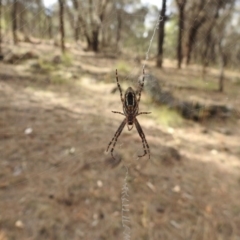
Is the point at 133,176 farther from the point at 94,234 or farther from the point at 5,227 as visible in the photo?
the point at 5,227

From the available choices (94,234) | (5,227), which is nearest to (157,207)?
(94,234)

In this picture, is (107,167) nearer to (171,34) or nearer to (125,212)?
(125,212)

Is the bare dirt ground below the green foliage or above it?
below

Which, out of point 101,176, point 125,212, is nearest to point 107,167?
point 101,176

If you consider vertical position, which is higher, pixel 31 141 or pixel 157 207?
pixel 31 141

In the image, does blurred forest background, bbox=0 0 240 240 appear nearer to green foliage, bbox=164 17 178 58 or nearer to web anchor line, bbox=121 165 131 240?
web anchor line, bbox=121 165 131 240

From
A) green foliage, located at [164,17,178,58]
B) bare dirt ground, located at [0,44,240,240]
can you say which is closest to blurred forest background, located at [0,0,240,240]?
bare dirt ground, located at [0,44,240,240]

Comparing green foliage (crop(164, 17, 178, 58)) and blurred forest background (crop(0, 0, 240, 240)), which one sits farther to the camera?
green foliage (crop(164, 17, 178, 58))

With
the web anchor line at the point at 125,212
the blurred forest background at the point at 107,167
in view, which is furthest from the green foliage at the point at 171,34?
the web anchor line at the point at 125,212

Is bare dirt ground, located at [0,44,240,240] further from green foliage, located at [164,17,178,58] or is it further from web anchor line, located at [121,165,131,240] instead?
green foliage, located at [164,17,178,58]
